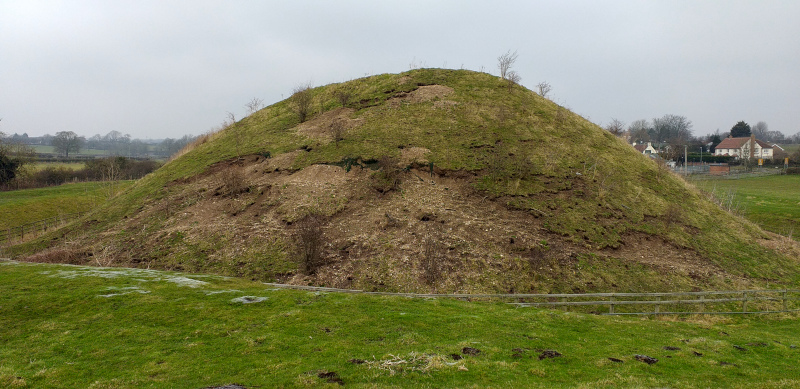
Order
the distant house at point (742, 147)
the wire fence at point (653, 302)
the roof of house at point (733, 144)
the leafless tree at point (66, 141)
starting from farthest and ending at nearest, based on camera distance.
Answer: the leafless tree at point (66, 141), the roof of house at point (733, 144), the distant house at point (742, 147), the wire fence at point (653, 302)

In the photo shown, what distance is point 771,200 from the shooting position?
5194 centimetres

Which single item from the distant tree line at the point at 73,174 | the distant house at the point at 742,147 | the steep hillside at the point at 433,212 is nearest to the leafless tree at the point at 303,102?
the steep hillside at the point at 433,212

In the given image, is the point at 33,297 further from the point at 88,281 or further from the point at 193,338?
the point at 193,338

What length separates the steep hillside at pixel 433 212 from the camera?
749 inches

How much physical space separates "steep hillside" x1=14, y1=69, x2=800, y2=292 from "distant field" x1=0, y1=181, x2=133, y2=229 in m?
21.4

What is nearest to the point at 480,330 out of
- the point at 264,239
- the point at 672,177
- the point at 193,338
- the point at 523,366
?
the point at 523,366

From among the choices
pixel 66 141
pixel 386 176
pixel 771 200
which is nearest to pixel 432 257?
pixel 386 176

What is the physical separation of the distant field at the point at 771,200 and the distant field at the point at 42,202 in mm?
67845

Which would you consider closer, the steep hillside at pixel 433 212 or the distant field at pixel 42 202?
the steep hillside at pixel 433 212

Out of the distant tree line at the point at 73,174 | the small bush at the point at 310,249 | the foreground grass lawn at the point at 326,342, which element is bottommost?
the foreground grass lawn at the point at 326,342

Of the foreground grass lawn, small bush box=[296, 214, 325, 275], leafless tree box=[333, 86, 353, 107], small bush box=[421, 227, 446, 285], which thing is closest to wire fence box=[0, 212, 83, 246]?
the foreground grass lawn

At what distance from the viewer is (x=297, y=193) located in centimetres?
2428

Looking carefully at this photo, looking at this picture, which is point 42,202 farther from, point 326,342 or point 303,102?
point 326,342

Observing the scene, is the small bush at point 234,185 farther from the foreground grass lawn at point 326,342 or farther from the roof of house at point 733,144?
the roof of house at point 733,144
